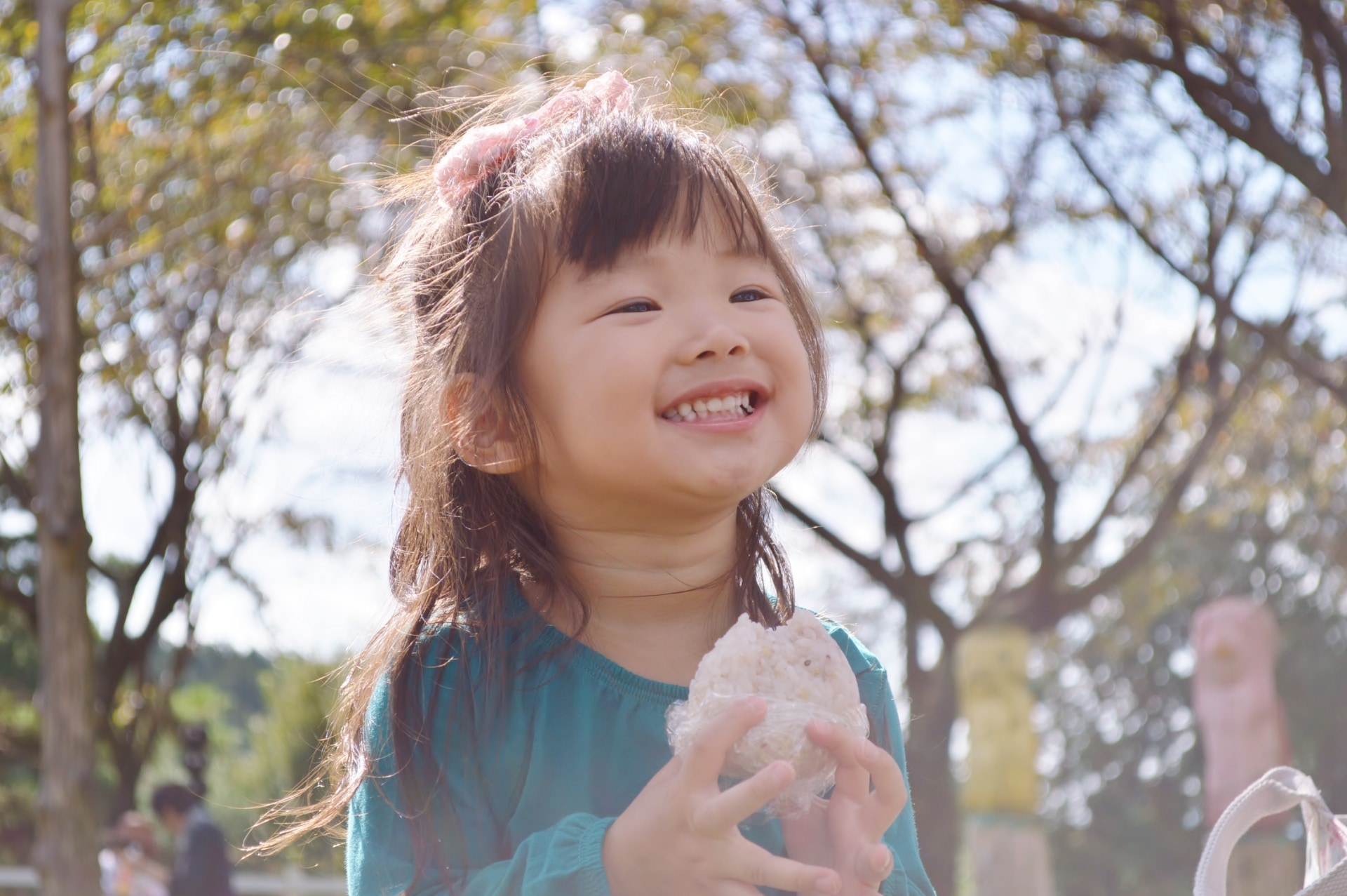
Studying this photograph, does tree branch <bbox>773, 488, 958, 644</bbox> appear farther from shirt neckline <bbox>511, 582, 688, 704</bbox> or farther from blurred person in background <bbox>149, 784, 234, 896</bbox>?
shirt neckline <bbox>511, 582, 688, 704</bbox>

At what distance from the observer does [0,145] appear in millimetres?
7609

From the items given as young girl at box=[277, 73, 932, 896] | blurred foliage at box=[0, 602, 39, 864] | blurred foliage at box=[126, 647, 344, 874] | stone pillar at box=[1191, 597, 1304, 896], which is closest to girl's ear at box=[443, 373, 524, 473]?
young girl at box=[277, 73, 932, 896]

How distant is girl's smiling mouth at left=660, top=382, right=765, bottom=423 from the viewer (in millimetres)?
1300

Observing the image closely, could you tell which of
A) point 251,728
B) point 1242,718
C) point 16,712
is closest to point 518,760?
point 1242,718

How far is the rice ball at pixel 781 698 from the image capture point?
103cm

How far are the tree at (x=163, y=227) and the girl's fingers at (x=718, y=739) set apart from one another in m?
4.58

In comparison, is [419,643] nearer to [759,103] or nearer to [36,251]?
[36,251]

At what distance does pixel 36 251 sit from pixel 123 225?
1.35 m

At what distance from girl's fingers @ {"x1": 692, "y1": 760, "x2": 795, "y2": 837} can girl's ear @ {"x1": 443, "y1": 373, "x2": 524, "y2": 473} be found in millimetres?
580

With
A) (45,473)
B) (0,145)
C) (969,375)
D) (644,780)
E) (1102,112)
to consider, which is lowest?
(644,780)

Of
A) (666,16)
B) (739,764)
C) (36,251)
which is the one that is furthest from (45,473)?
(739,764)

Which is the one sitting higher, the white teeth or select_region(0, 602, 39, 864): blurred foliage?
select_region(0, 602, 39, 864): blurred foliage

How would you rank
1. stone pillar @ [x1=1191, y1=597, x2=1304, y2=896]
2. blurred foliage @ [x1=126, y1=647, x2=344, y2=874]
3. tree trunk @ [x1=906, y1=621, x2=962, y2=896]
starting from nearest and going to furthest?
stone pillar @ [x1=1191, y1=597, x2=1304, y2=896] < tree trunk @ [x1=906, y1=621, x2=962, y2=896] < blurred foliage @ [x1=126, y1=647, x2=344, y2=874]

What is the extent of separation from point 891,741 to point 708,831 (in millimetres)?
611
